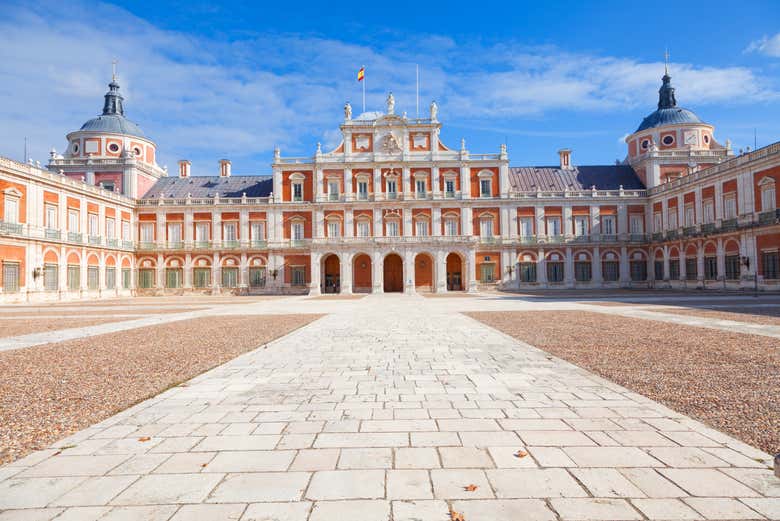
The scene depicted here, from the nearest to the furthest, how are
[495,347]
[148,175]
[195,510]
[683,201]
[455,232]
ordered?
[195,510] → [495,347] → [683,201] → [455,232] → [148,175]

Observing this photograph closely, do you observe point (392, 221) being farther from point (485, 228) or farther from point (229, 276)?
point (229, 276)

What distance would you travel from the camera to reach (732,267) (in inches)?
1270

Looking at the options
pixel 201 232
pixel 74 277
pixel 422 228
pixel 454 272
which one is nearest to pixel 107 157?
pixel 201 232

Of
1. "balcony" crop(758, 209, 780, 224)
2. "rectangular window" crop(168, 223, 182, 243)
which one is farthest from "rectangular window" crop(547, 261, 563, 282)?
"rectangular window" crop(168, 223, 182, 243)

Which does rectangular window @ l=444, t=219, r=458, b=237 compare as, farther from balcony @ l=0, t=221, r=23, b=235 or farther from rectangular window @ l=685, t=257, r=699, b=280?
balcony @ l=0, t=221, r=23, b=235

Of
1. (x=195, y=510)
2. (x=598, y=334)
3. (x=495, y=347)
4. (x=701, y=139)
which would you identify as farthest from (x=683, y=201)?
(x=195, y=510)

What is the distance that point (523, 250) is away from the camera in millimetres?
43344

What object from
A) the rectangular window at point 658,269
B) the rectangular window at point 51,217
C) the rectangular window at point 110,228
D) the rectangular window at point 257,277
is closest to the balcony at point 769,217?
the rectangular window at point 658,269

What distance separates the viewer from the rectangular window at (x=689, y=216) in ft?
121

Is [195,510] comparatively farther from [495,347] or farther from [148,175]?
[148,175]

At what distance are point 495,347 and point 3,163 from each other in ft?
107

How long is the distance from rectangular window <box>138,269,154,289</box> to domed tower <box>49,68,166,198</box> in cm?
697

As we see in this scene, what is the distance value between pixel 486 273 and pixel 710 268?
54.2ft

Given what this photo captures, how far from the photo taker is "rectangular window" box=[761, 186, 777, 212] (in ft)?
95.7
